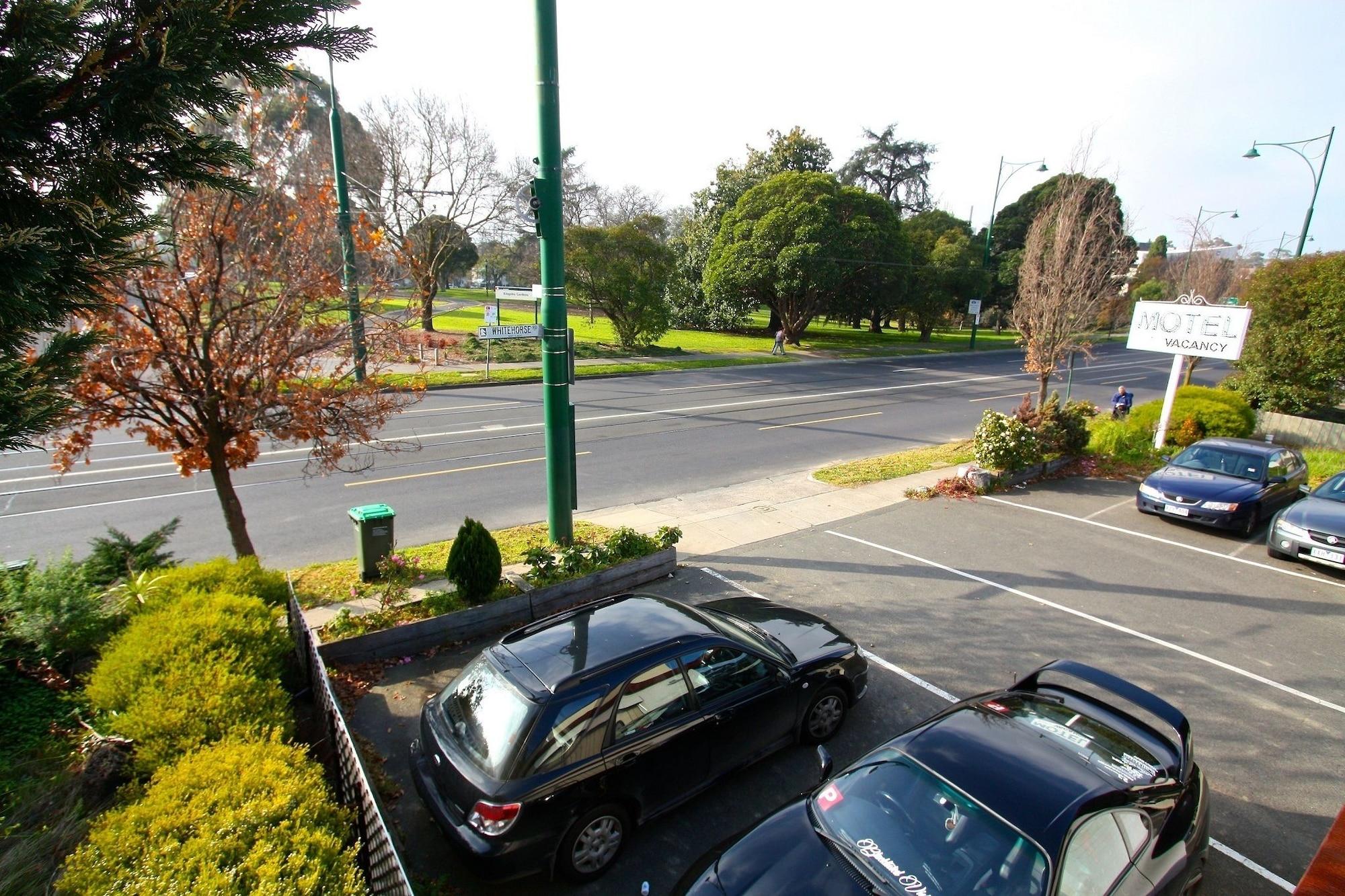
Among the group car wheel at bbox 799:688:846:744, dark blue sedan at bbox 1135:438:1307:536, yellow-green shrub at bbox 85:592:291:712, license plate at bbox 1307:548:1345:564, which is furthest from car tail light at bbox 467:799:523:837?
dark blue sedan at bbox 1135:438:1307:536

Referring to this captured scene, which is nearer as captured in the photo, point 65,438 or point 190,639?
point 190,639

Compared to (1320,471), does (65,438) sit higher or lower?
higher

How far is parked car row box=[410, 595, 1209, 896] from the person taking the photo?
3.21 meters

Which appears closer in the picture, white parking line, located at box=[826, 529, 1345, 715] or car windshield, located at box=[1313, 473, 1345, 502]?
white parking line, located at box=[826, 529, 1345, 715]

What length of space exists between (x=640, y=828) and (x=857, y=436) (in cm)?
1404

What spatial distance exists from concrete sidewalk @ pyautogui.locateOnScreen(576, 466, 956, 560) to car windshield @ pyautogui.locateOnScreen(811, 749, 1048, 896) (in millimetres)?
5482

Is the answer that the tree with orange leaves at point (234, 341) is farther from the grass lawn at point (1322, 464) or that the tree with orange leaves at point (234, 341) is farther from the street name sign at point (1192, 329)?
the grass lawn at point (1322, 464)

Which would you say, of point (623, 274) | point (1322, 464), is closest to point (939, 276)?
point (623, 274)

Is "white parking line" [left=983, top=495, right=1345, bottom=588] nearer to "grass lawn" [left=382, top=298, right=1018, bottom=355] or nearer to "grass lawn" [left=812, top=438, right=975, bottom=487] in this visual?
"grass lawn" [left=812, top=438, right=975, bottom=487]

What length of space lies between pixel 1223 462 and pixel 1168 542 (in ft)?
7.46

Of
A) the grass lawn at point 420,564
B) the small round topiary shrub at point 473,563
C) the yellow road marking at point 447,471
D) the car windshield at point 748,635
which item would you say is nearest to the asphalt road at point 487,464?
the yellow road marking at point 447,471

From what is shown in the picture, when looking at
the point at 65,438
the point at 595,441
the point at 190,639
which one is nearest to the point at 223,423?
the point at 65,438

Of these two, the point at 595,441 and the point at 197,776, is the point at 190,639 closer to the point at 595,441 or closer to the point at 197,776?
the point at 197,776

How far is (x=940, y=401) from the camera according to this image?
925 inches
